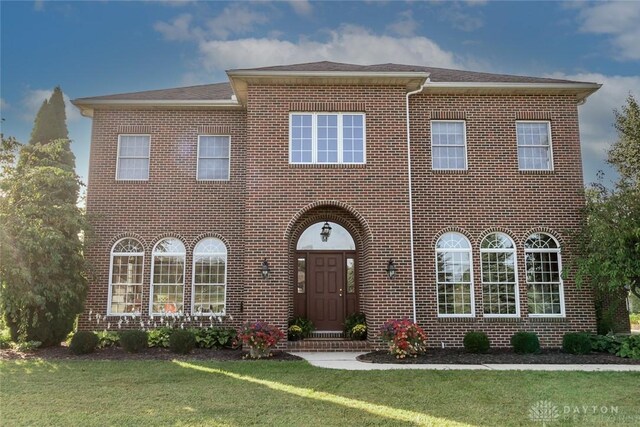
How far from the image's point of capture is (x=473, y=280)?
12.1 metres

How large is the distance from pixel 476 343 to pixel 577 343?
7.97 ft

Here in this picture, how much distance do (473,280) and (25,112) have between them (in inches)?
574

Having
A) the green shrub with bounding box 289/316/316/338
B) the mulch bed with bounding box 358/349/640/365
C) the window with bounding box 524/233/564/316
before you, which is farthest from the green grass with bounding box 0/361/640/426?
the window with bounding box 524/233/564/316

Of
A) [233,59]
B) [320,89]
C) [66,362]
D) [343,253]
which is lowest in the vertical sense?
[66,362]

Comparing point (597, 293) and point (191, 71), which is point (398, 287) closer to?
point (597, 293)

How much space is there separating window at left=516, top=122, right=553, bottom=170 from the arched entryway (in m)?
5.50

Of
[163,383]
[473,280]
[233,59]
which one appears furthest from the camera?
[233,59]

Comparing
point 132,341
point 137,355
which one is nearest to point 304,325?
point 137,355

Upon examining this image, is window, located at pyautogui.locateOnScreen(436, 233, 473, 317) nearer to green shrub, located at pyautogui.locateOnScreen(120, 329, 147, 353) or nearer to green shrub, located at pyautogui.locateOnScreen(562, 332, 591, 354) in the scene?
green shrub, located at pyautogui.locateOnScreen(562, 332, 591, 354)

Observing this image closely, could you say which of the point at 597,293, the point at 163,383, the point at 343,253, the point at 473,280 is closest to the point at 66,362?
the point at 163,383

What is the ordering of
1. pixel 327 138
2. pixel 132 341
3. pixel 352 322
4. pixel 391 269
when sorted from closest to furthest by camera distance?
pixel 132 341 → pixel 391 269 → pixel 327 138 → pixel 352 322

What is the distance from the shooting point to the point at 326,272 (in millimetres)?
12883

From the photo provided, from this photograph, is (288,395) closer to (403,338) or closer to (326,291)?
(403,338)

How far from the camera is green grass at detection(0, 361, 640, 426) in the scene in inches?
220
